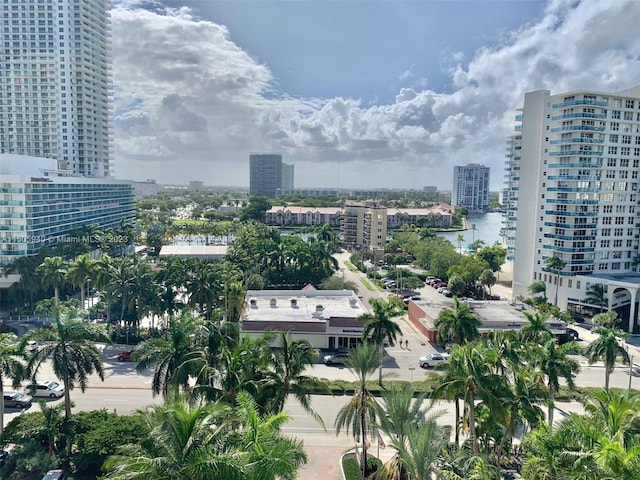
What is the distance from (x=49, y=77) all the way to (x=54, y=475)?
106 m

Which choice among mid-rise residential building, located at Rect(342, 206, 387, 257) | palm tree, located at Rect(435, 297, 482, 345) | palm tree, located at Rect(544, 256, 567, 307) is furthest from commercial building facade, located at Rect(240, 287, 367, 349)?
mid-rise residential building, located at Rect(342, 206, 387, 257)

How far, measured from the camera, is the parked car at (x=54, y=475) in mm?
21266

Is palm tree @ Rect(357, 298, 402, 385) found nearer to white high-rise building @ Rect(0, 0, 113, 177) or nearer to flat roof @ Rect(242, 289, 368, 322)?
flat roof @ Rect(242, 289, 368, 322)

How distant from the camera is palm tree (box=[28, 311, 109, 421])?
2475cm

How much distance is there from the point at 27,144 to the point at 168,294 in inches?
3205

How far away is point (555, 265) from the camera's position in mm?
57562

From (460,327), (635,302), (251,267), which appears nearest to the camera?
(460,327)

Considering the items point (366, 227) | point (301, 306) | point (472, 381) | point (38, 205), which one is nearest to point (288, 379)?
point (472, 381)

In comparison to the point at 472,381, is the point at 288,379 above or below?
below

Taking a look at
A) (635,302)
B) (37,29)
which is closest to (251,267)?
(635,302)

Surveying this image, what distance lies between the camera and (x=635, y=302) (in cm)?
5478

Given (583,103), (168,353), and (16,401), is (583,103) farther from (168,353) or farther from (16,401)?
→ (16,401)

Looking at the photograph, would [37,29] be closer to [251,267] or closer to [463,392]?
[251,267]

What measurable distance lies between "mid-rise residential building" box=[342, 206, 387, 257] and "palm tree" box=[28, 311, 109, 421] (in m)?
78.2
